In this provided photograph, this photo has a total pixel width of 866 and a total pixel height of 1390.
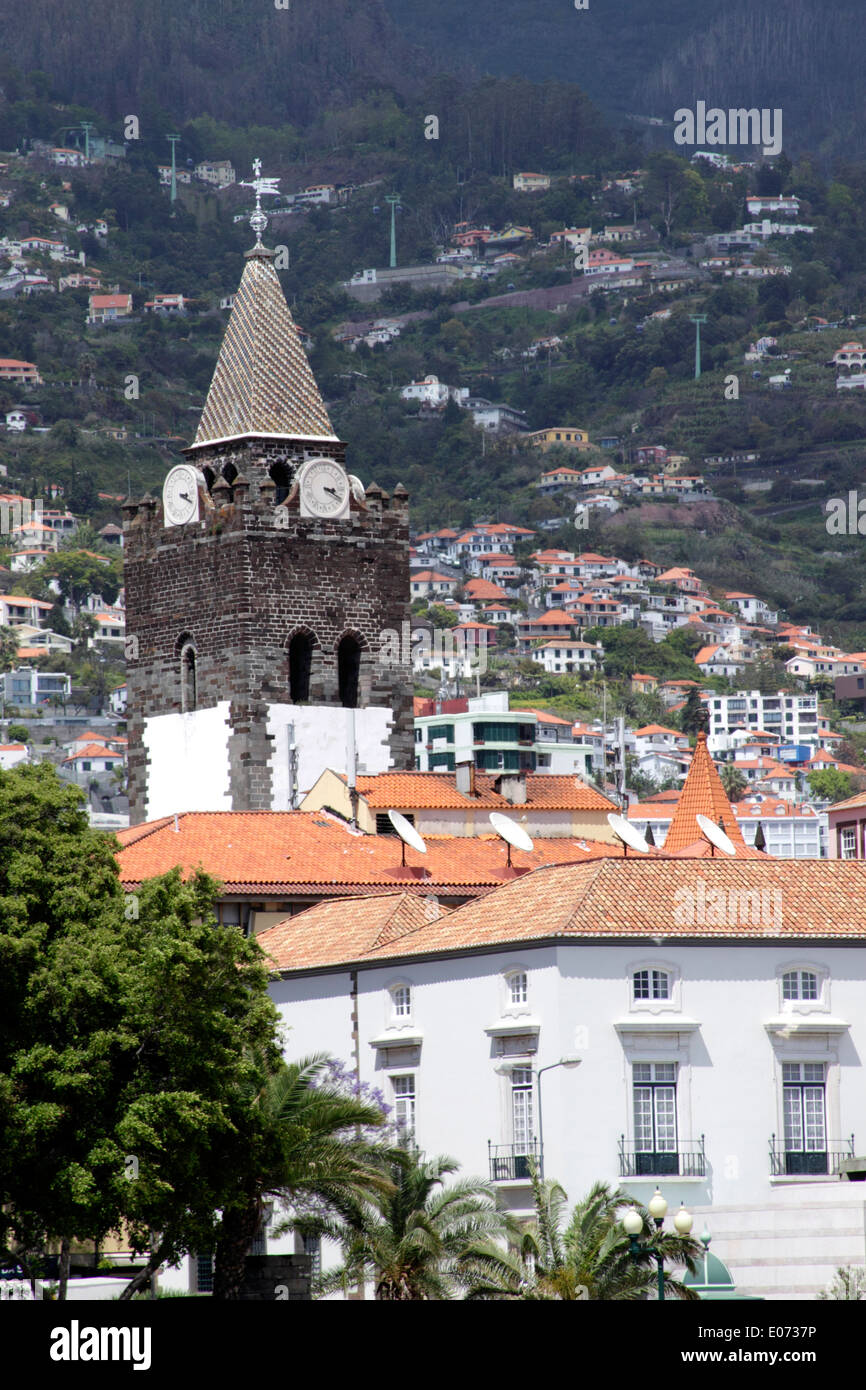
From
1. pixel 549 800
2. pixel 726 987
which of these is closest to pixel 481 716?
pixel 549 800

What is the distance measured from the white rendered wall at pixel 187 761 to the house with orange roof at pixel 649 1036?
2443 centimetres

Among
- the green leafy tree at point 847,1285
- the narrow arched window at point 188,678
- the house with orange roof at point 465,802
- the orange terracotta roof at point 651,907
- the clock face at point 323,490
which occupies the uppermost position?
the clock face at point 323,490

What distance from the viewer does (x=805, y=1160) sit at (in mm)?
60500

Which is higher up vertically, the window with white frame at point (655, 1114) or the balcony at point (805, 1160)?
the window with white frame at point (655, 1114)

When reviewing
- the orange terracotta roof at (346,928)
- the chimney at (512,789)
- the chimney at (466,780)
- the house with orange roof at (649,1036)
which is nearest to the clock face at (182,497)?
the chimney at (466,780)

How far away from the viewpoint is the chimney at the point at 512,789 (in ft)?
293

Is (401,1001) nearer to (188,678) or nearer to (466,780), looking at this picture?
(466,780)

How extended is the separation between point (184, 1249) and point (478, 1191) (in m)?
6.19

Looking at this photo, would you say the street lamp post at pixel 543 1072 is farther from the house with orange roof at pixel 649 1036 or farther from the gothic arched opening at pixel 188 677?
the gothic arched opening at pixel 188 677

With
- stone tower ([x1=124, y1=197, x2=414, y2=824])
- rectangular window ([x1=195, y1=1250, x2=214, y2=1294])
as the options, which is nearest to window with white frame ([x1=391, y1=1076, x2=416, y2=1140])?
Result: rectangular window ([x1=195, y1=1250, x2=214, y2=1294])

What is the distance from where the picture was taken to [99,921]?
54.8m

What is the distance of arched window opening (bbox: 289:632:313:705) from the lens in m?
90.1
